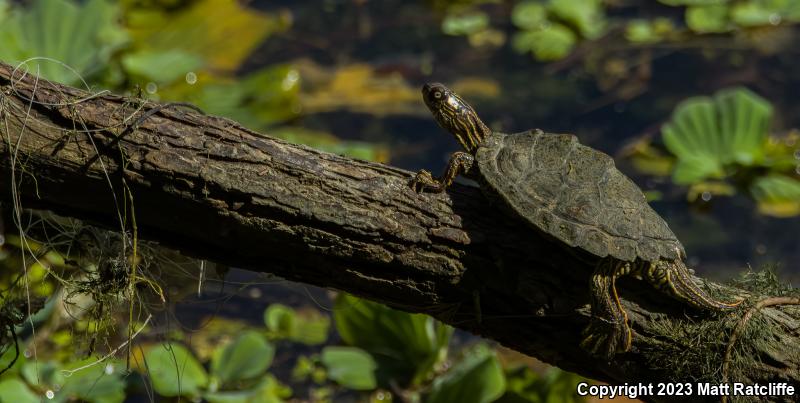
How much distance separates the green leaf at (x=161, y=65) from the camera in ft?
12.8

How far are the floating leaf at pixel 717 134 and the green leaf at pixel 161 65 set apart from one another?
2302 mm

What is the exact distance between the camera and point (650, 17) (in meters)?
5.45

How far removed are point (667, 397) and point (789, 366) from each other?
0.26 m

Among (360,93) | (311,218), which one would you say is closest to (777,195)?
(360,93)

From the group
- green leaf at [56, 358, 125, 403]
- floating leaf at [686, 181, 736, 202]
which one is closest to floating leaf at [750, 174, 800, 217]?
floating leaf at [686, 181, 736, 202]

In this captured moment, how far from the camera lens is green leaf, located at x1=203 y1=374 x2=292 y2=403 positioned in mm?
2783

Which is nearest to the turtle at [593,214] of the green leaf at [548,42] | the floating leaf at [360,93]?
the floating leaf at [360,93]

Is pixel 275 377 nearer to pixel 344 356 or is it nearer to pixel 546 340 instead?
pixel 344 356

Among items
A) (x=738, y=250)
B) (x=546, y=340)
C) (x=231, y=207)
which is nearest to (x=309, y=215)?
(x=231, y=207)

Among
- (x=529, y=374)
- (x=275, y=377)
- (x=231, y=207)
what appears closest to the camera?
(x=231, y=207)

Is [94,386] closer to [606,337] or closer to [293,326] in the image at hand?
[293,326]

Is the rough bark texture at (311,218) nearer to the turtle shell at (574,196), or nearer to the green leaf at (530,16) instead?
the turtle shell at (574,196)

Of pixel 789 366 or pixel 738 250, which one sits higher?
pixel 738 250

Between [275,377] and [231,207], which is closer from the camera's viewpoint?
[231,207]
